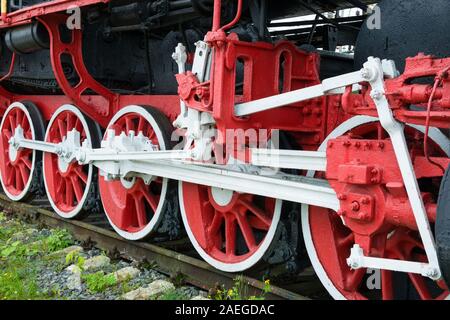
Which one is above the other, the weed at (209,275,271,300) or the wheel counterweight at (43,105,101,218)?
the wheel counterweight at (43,105,101,218)

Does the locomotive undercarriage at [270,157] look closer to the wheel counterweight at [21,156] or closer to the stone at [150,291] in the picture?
the stone at [150,291]

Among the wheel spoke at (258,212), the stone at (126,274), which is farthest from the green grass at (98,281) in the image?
the wheel spoke at (258,212)

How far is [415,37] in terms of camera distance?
2785 mm

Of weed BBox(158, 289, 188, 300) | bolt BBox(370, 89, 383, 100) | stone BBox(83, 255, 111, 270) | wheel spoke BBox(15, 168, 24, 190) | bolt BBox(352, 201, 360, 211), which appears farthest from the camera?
wheel spoke BBox(15, 168, 24, 190)

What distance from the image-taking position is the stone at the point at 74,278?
150 inches

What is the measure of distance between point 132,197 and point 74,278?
82 centimetres

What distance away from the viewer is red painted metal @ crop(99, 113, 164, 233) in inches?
173

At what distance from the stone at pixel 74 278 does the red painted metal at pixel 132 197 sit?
1.69ft

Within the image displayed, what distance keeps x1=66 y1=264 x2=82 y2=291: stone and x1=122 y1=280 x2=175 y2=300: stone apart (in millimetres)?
430

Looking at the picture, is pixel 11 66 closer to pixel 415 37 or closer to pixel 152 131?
pixel 152 131

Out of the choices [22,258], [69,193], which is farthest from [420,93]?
[69,193]

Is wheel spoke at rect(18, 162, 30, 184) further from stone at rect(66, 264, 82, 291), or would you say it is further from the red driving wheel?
stone at rect(66, 264, 82, 291)

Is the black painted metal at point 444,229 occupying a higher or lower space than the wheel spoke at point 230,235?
higher

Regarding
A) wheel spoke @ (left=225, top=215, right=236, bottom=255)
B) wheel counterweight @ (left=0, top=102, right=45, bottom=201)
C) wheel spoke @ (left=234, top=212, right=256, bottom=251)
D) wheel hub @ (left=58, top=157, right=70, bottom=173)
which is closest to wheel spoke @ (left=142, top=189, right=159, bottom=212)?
wheel spoke @ (left=225, top=215, right=236, bottom=255)
